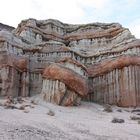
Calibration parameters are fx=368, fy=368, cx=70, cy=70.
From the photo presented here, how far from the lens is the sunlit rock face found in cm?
2367

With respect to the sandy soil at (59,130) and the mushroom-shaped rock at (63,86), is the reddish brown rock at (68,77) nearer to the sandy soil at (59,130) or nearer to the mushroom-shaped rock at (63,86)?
the mushroom-shaped rock at (63,86)

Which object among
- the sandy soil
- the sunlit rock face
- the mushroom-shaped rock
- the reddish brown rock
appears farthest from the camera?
the sunlit rock face

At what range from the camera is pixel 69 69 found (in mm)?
23781

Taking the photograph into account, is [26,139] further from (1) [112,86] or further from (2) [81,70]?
(1) [112,86]

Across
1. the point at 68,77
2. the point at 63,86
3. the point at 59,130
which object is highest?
the point at 68,77

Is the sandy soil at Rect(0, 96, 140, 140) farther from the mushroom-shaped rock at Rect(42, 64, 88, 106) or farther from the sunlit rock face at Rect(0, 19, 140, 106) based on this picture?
the sunlit rock face at Rect(0, 19, 140, 106)

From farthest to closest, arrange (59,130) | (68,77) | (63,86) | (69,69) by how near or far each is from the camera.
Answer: (69,69)
(68,77)
(63,86)
(59,130)

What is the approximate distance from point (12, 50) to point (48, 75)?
154 inches

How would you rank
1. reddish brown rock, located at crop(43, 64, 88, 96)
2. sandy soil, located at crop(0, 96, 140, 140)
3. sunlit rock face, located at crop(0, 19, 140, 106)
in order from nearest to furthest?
sandy soil, located at crop(0, 96, 140, 140)
reddish brown rock, located at crop(43, 64, 88, 96)
sunlit rock face, located at crop(0, 19, 140, 106)

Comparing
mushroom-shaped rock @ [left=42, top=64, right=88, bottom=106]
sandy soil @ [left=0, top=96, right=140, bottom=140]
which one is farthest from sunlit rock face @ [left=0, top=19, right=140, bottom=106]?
sandy soil @ [left=0, top=96, right=140, bottom=140]

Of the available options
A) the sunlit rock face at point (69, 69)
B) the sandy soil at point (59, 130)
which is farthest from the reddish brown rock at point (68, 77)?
the sandy soil at point (59, 130)

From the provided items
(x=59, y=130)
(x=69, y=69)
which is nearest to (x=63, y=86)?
(x=69, y=69)

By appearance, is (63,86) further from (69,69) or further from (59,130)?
(59,130)

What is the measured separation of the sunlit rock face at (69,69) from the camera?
23.7 m
